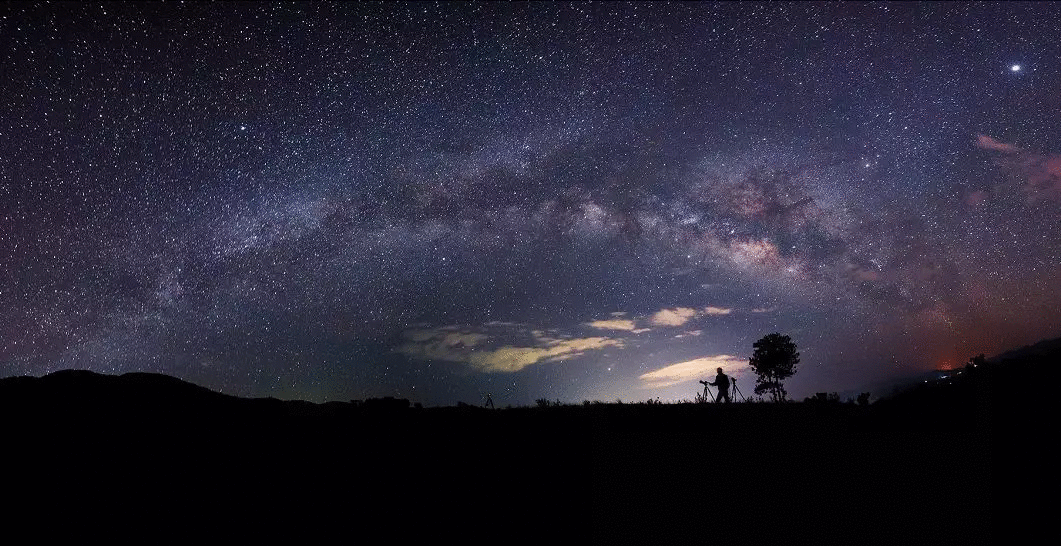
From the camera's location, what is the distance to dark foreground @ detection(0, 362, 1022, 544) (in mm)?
8594

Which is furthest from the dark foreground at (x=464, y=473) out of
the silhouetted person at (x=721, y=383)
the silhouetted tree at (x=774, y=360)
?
the silhouetted tree at (x=774, y=360)

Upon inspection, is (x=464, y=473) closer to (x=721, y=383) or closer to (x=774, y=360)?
(x=721, y=383)

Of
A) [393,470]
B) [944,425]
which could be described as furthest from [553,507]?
[944,425]

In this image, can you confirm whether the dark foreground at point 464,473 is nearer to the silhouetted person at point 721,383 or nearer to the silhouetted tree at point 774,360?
the silhouetted person at point 721,383

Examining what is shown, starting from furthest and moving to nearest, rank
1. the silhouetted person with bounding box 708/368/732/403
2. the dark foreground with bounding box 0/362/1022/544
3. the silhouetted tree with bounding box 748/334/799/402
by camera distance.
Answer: the silhouetted tree with bounding box 748/334/799/402 → the silhouetted person with bounding box 708/368/732/403 → the dark foreground with bounding box 0/362/1022/544

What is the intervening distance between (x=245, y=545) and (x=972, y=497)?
1191cm

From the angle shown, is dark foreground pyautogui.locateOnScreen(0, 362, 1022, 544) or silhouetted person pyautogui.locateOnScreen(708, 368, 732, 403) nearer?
Answer: dark foreground pyautogui.locateOnScreen(0, 362, 1022, 544)

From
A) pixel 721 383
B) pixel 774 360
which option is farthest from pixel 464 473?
pixel 774 360

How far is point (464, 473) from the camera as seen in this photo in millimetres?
10586

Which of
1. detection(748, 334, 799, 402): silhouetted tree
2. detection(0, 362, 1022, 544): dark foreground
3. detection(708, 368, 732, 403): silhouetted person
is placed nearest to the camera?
detection(0, 362, 1022, 544): dark foreground

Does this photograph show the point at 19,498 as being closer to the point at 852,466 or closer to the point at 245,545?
the point at 245,545

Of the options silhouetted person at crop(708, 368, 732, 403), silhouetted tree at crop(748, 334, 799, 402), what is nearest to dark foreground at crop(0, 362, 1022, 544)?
silhouetted person at crop(708, 368, 732, 403)

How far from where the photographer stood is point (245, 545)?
26.7 feet

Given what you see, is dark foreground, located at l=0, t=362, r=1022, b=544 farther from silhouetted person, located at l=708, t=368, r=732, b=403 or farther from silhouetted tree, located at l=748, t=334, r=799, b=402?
silhouetted tree, located at l=748, t=334, r=799, b=402
